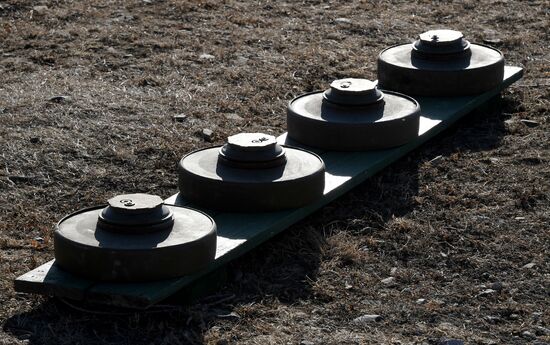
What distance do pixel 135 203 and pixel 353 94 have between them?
1.90m

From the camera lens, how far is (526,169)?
7.12 metres

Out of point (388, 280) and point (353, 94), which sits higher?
point (353, 94)

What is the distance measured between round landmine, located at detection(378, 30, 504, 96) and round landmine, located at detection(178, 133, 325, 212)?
1.87 m

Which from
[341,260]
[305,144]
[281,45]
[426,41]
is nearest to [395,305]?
[341,260]

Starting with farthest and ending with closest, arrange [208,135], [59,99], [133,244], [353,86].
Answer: [59,99], [208,135], [353,86], [133,244]

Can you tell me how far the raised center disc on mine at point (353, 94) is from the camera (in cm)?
694

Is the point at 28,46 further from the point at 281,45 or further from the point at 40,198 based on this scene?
the point at 40,198

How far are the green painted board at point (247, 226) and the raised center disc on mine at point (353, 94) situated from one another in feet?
0.90

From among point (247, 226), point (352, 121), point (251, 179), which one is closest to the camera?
point (247, 226)

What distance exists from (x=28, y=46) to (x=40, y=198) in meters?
2.94

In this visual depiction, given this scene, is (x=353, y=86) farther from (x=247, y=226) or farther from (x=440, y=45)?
(x=247, y=226)

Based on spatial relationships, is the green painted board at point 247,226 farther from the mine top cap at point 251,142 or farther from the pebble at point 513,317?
the pebble at point 513,317

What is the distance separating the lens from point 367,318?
5.43 m

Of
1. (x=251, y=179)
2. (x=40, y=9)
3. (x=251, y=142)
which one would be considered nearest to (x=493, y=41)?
(x=40, y=9)
